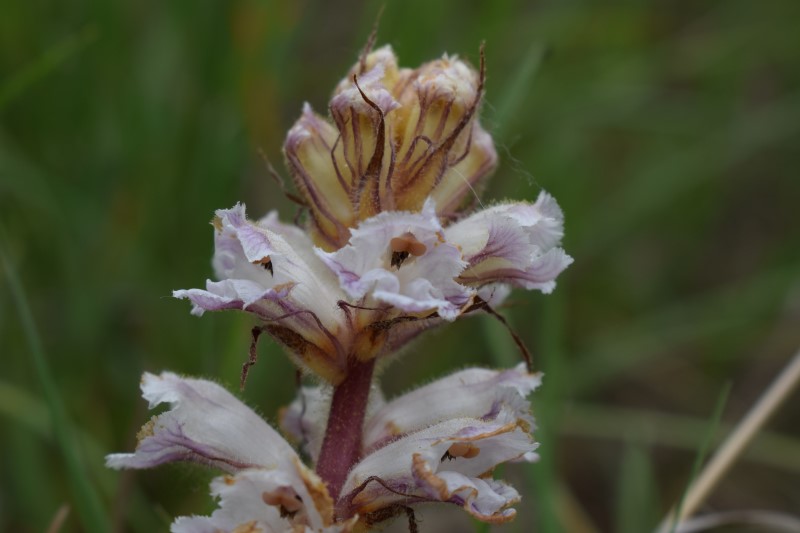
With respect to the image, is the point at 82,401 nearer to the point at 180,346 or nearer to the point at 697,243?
the point at 180,346

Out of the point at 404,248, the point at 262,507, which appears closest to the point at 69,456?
the point at 262,507

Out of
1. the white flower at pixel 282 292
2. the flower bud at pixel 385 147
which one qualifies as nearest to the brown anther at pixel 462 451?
the white flower at pixel 282 292

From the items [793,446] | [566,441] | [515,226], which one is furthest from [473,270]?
[566,441]

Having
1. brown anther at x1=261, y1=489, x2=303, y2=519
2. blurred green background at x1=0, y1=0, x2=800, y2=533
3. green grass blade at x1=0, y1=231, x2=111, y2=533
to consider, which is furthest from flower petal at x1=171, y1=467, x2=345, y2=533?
blurred green background at x1=0, y1=0, x2=800, y2=533

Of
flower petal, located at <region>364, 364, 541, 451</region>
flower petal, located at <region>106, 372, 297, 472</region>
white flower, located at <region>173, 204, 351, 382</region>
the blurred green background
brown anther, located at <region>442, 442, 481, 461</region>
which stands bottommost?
brown anther, located at <region>442, 442, 481, 461</region>

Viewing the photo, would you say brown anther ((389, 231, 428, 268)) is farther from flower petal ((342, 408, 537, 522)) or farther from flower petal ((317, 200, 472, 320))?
flower petal ((342, 408, 537, 522))

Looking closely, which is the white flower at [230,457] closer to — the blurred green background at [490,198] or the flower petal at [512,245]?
the flower petal at [512,245]

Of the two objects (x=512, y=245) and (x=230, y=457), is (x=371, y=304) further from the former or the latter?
(x=230, y=457)

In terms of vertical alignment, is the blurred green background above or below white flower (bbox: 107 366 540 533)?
above
